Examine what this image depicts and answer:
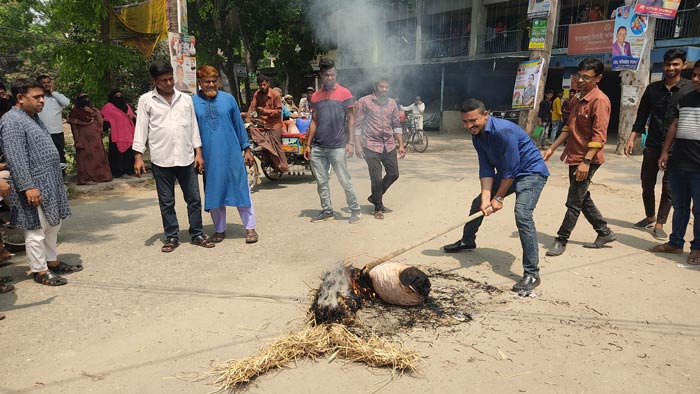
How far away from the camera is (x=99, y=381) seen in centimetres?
262

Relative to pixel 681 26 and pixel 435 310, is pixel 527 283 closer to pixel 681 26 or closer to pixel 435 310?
pixel 435 310

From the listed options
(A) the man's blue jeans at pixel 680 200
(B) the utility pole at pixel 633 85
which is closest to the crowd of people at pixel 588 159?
(A) the man's blue jeans at pixel 680 200

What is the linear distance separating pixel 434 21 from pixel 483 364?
75.5 ft

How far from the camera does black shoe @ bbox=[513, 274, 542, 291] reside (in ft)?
12.2

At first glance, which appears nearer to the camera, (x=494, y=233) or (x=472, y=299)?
(x=472, y=299)

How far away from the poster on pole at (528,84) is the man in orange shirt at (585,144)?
7931mm

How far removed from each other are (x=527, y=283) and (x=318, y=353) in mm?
1857

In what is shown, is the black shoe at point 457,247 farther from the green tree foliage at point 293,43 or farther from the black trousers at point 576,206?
the green tree foliage at point 293,43

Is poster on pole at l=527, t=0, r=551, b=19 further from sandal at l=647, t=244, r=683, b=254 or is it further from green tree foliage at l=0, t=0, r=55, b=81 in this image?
green tree foliage at l=0, t=0, r=55, b=81

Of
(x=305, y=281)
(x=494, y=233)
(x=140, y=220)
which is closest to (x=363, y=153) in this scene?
(x=494, y=233)

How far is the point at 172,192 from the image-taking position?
4852 mm

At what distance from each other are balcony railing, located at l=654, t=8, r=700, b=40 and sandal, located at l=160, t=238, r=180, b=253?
17411 millimetres

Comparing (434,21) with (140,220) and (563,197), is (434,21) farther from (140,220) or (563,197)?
(140,220)

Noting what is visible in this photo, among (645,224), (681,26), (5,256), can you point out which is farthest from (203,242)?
(681,26)
